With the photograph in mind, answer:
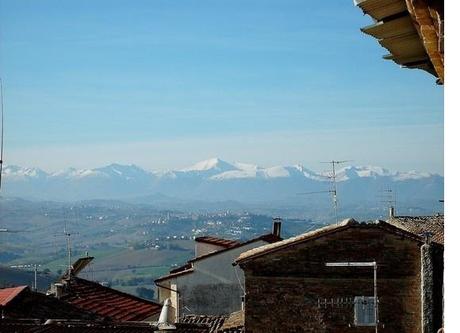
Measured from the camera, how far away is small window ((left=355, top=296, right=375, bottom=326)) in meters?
15.6

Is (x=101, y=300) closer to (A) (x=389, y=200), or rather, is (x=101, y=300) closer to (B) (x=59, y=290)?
(B) (x=59, y=290)

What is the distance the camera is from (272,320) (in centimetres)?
1584

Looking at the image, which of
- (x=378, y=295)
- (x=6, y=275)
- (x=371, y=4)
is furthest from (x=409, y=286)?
(x=6, y=275)

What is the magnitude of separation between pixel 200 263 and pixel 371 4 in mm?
23016

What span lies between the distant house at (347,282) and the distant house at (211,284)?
9.66 meters

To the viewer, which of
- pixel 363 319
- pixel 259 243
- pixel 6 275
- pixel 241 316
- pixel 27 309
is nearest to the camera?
pixel 363 319

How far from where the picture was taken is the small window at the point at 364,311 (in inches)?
613

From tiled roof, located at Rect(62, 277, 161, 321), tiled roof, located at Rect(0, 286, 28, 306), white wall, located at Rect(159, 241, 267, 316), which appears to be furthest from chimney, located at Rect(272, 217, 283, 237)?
tiled roof, located at Rect(0, 286, 28, 306)

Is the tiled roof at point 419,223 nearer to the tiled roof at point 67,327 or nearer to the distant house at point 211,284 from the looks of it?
the distant house at point 211,284

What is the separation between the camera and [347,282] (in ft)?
51.6

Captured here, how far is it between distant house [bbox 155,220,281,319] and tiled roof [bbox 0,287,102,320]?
4770 millimetres

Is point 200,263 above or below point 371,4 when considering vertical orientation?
below
